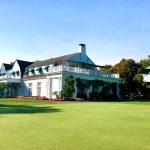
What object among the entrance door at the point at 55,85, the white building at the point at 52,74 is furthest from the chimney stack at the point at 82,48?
the entrance door at the point at 55,85

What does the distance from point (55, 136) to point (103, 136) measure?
1.29 m

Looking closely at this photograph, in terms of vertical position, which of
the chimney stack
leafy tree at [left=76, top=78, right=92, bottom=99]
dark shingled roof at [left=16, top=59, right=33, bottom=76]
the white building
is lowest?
leafy tree at [left=76, top=78, right=92, bottom=99]

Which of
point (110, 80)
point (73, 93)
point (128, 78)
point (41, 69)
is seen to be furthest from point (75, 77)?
point (128, 78)

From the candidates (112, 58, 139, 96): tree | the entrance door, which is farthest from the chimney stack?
(112, 58, 139, 96): tree

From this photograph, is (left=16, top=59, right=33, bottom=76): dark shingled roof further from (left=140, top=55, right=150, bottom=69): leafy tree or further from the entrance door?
(left=140, top=55, right=150, bottom=69): leafy tree

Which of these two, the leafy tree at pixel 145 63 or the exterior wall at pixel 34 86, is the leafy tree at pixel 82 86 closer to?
the exterior wall at pixel 34 86

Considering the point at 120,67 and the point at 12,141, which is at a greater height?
the point at 120,67

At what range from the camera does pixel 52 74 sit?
4769 cm

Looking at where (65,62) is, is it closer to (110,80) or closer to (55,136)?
(110,80)

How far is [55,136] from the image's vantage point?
8.35 meters

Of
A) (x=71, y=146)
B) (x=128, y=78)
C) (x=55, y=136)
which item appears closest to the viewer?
(x=71, y=146)

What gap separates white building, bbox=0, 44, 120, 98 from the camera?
1837 inches

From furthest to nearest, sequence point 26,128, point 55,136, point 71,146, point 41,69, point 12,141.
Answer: point 41,69, point 26,128, point 55,136, point 12,141, point 71,146

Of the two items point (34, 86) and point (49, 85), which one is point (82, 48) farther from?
point (34, 86)
